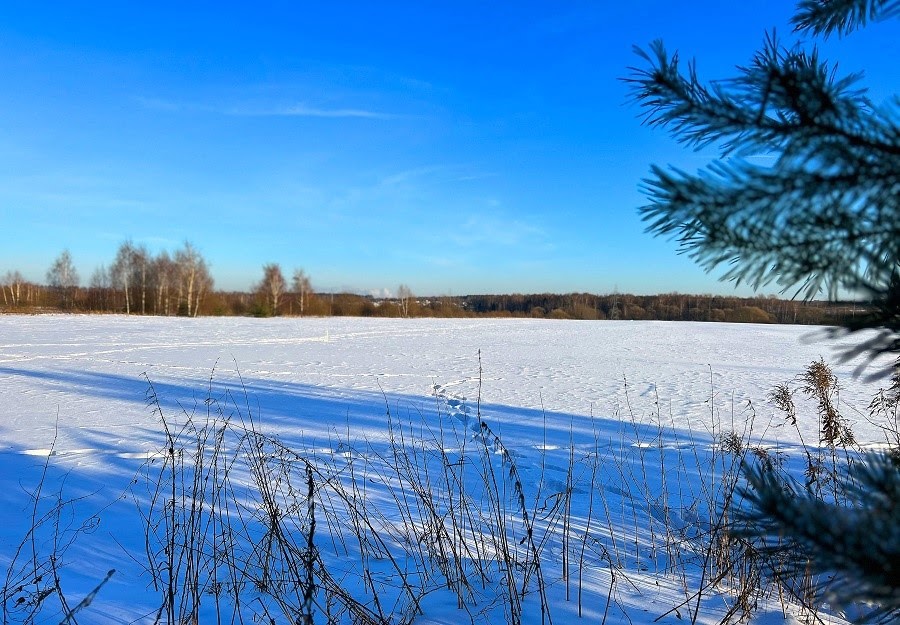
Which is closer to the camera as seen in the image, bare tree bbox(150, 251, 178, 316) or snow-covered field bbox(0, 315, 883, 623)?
snow-covered field bbox(0, 315, 883, 623)

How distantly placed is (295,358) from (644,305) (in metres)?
53.4

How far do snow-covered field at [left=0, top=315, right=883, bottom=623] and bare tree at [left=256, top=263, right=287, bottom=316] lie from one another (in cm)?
3030

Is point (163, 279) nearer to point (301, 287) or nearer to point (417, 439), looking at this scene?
point (301, 287)

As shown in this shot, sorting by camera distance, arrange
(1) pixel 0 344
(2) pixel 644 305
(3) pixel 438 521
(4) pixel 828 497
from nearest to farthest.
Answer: (3) pixel 438 521 < (4) pixel 828 497 < (1) pixel 0 344 < (2) pixel 644 305

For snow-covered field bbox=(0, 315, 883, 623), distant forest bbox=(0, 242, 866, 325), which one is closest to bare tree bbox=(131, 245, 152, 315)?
distant forest bbox=(0, 242, 866, 325)

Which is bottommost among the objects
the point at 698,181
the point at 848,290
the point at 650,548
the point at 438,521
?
the point at 650,548

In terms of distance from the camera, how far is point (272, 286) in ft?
153

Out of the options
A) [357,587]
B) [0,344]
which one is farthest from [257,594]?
[0,344]

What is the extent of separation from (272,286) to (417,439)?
143 feet

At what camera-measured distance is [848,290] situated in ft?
2.33

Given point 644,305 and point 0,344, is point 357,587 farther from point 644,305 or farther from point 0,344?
point 644,305

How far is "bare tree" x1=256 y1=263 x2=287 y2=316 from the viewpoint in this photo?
46344 mm

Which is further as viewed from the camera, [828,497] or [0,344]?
[0,344]

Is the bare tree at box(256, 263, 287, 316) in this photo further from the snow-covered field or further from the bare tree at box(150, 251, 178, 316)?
the snow-covered field
